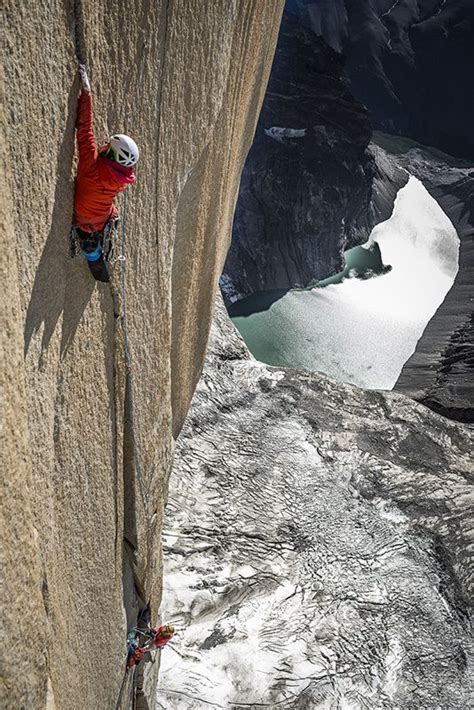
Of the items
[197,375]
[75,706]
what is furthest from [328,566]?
[75,706]

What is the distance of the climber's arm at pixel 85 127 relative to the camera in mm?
3107

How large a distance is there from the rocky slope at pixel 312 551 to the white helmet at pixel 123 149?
270 inches

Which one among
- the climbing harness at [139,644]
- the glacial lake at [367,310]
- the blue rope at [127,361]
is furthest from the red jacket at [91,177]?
the glacial lake at [367,310]

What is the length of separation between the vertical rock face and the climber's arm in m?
0.05

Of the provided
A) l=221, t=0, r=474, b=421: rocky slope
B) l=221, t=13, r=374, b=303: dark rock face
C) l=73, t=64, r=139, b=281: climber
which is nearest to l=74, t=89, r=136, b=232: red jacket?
l=73, t=64, r=139, b=281: climber

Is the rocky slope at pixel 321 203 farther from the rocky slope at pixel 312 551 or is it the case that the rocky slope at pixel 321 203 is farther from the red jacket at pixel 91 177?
the red jacket at pixel 91 177

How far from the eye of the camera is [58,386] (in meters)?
3.28

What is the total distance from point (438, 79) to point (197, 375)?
4887 cm

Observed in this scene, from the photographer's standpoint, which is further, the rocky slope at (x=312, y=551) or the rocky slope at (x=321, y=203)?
the rocky slope at (x=321, y=203)

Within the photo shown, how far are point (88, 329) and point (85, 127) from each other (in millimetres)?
1174

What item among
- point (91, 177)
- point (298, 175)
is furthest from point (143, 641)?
point (298, 175)

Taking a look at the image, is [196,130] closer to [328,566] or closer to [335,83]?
[328,566]

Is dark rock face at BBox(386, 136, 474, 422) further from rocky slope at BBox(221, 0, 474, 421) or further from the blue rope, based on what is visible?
the blue rope

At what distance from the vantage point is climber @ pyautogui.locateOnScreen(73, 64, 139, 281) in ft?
10.1
